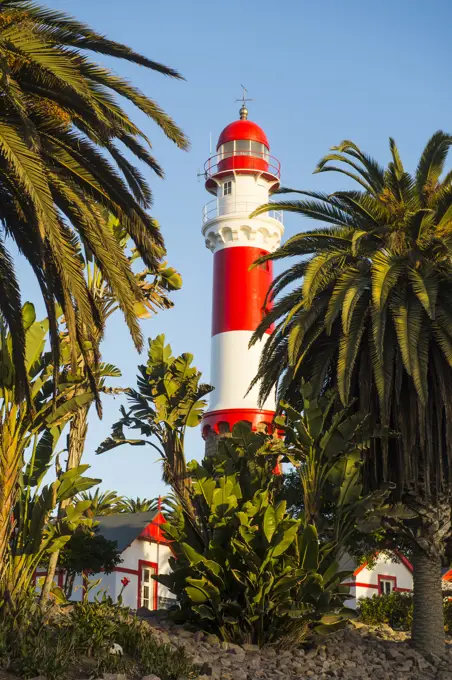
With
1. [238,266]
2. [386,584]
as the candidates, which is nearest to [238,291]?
[238,266]

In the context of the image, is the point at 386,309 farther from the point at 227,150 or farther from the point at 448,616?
the point at 227,150

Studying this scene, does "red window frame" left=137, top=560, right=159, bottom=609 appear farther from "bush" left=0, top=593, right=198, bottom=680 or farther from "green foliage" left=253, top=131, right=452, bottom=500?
"bush" left=0, top=593, right=198, bottom=680

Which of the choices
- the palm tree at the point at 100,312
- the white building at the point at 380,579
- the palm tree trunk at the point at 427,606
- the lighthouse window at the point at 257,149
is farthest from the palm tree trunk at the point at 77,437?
the lighthouse window at the point at 257,149

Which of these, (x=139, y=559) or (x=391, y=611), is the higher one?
(x=139, y=559)

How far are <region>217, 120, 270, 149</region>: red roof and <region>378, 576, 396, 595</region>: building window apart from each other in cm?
1980

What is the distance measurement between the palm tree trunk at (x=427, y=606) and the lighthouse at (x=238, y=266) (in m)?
15.5

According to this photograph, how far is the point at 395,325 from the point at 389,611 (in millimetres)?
17383

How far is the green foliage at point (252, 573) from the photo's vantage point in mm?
14875

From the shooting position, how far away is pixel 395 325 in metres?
18.0

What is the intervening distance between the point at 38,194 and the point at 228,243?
26.3 m

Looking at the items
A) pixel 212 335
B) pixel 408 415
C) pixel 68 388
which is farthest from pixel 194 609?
pixel 212 335

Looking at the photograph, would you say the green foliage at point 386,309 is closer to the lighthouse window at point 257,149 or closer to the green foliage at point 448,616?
the green foliage at point 448,616

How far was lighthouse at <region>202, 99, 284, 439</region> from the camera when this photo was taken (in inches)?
1371

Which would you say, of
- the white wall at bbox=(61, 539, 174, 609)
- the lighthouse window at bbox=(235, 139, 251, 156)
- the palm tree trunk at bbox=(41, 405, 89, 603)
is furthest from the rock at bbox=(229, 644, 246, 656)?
the lighthouse window at bbox=(235, 139, 251, 156)
